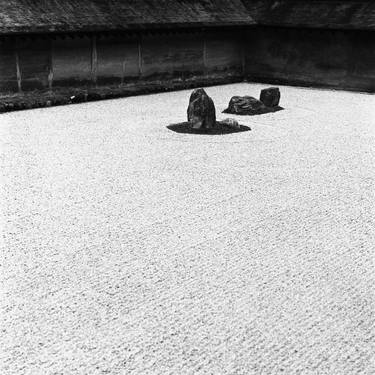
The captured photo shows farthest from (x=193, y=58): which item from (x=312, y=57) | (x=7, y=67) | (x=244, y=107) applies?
(x=7, y=67)

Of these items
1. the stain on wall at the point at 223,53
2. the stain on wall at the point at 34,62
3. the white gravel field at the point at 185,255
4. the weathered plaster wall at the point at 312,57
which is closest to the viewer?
the white gravel field at the point at 185,255

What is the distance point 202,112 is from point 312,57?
11341 mm

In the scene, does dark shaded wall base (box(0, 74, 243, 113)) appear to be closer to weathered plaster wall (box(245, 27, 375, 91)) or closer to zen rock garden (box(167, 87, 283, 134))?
weathered plaster wall (box(245, 27, 375, 91))

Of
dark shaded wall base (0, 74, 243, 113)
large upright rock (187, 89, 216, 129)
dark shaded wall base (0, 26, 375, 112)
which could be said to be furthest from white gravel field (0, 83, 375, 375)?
dark shaded wall base (0, 26, 375, 112)

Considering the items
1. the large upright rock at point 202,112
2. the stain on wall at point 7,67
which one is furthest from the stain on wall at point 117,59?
the large upright rock at point 202,112

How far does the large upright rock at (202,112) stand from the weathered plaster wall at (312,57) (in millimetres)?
10651

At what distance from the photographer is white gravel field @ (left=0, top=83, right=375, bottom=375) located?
5477 mm

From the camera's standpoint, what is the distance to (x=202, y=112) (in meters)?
15.7

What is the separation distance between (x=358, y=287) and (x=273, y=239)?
1.71m

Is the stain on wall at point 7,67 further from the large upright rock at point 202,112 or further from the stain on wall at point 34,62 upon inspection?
the large upright rock at point 202,112

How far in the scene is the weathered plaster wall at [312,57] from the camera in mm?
23391

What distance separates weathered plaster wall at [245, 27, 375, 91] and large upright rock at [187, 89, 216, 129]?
34.9 feet

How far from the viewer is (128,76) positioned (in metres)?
22.4

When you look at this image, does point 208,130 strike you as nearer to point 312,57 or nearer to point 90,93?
point 90,93
